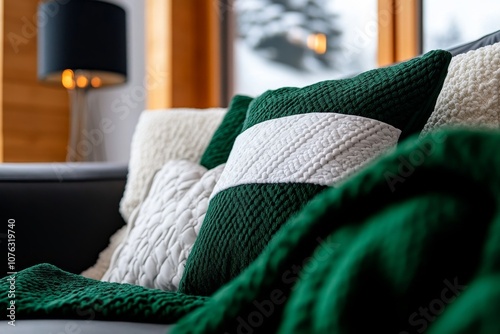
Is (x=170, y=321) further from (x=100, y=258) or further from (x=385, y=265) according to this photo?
(x=100, y=258)

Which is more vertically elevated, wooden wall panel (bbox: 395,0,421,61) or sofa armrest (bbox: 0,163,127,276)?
wooden wall panel (bbox: 395,0,421,61)

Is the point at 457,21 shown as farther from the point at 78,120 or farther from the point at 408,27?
the point at 78,120

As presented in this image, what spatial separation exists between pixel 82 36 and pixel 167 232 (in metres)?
1.50

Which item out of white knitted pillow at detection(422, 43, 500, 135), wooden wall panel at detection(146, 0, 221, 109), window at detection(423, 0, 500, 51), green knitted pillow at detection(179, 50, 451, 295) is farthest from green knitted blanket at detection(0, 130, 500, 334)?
wooden wall panel at detection(146, 0, 221, 109)

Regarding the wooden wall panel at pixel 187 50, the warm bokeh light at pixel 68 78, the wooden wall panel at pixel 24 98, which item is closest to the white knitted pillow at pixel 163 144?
the warm bokeh light at pixel 68 78

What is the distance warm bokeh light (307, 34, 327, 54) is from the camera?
7.70 ft

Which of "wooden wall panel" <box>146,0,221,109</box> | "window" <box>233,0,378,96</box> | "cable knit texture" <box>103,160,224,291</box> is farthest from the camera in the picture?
"wooden wall panel" <box>146,0,221,109</box>

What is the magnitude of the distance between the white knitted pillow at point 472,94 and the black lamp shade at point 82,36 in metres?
1.69

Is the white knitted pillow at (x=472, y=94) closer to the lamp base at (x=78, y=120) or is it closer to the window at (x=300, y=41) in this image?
the window at (x=300, y=41)

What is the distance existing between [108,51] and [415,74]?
5.79 feet

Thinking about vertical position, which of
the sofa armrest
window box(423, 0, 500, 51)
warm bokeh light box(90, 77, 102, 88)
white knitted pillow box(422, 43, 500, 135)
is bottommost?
the sofa armrest

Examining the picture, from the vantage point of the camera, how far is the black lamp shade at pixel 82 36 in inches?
91.6

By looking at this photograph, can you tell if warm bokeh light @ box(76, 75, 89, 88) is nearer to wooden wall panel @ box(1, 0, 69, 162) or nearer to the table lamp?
the table lamp

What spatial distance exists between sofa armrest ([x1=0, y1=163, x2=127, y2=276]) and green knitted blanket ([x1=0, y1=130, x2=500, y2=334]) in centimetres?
108
